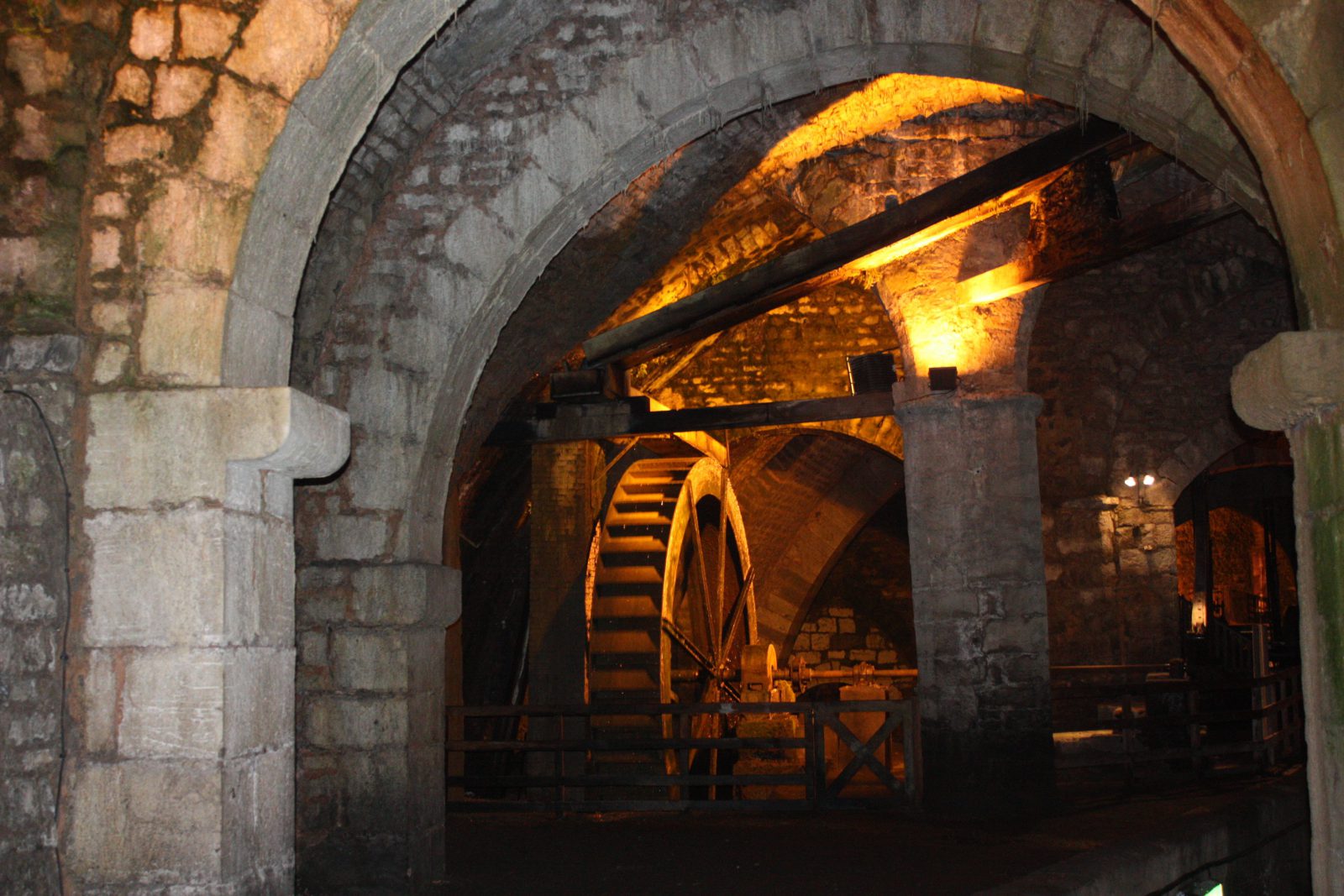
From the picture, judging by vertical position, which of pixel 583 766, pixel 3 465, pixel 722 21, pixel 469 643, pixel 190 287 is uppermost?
pixel 722 21

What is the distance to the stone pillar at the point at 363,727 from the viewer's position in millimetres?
4844

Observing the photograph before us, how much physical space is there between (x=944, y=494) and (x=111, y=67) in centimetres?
510

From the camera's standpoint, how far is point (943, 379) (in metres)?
7.04

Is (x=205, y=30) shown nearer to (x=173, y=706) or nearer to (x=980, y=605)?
(x=173, y=706)

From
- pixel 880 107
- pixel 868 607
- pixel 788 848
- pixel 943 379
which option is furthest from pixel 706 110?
pixel 868 607

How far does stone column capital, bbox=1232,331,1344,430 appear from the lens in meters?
2.46

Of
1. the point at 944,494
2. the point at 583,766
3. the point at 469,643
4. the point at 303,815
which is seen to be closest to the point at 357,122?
the point at 303,815

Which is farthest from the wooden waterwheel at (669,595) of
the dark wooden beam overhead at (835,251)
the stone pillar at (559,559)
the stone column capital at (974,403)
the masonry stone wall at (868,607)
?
the masonry stone wall at (868,607)

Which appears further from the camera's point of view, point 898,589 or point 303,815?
point 898,589

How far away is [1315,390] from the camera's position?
2.48m

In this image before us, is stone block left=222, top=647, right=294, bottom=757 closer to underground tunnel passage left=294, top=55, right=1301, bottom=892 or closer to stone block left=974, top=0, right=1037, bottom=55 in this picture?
underground tunnel passage left=294, top=55, right=1301, bottom=892

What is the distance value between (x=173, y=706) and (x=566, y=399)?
5.46m

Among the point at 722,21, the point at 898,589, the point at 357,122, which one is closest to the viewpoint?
the point at 357,122

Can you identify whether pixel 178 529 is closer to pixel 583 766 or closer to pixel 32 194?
pixel 32 194
